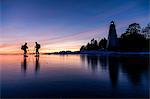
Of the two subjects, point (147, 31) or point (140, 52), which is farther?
point (147, 31)

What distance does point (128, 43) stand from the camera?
334 ft

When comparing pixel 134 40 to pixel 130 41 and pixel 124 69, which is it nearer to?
pixel 130 41

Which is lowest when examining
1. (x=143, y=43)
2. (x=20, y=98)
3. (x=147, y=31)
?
(x=20, y=98)

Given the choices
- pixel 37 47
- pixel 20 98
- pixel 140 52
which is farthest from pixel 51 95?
pixel 37 47

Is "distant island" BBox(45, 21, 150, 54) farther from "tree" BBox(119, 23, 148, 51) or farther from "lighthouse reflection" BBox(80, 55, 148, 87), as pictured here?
"lighthouse reflection" BBox(80, 55, 148, 87)

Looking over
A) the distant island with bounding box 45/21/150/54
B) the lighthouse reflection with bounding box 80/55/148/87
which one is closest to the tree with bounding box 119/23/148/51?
the distant island with bounding box 45/21/150/54

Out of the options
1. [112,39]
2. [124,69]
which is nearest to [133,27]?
[112,39]

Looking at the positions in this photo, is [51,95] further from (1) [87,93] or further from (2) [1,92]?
(2) [1,92]

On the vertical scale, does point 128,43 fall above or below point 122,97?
above

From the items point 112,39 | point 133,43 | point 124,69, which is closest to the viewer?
point 124,69

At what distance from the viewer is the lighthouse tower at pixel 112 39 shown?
10928 centimetres

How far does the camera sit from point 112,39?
113 metres

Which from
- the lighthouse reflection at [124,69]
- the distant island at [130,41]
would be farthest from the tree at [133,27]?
the lighthouse reflection at [124,69]

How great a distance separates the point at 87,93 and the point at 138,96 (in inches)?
141
